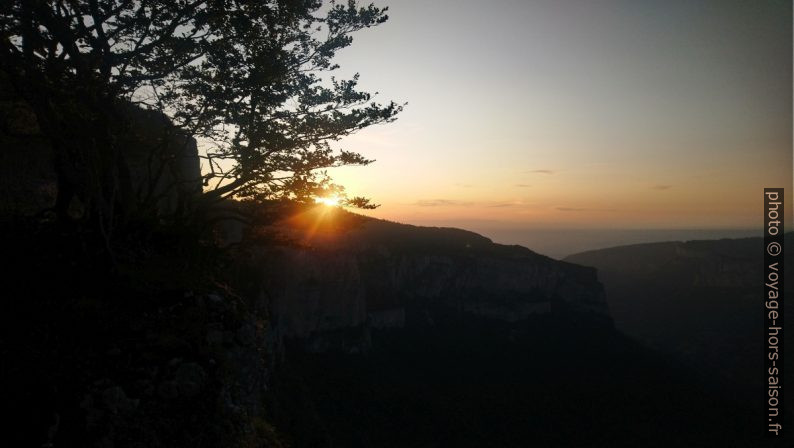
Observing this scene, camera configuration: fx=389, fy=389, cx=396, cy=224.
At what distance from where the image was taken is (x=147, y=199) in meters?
7.88

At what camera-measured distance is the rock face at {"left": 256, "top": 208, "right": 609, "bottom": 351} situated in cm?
5716

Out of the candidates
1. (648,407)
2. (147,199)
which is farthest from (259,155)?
(648,407)

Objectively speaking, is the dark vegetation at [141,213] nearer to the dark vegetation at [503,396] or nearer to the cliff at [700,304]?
the dark vegetation at [503,396]

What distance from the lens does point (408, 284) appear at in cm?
8319

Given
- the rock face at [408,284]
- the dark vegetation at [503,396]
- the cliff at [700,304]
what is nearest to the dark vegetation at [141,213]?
the dark vegetation at [503,396]

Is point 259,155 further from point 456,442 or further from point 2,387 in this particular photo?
point 456,442

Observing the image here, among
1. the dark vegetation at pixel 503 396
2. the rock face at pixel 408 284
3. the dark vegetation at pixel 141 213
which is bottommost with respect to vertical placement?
the dark vegetation at pixel 503 396

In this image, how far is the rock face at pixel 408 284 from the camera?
188 feet

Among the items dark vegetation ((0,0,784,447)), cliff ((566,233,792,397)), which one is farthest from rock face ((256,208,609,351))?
dark vegetation ((0,0,784,447))

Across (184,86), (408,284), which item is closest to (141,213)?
(184,86)

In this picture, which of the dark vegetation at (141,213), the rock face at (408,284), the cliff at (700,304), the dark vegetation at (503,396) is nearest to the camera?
the dark vegetation at (141,213)

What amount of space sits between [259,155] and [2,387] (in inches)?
225

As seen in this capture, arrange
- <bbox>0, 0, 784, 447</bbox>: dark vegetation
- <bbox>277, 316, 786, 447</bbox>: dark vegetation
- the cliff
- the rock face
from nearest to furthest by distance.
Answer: <bbox>0, 0, 784, 447</bbox>: dark vegetation, <bbox>277, 316, 786, 447</bbox>: dark vegetation, the rock face, the cliff

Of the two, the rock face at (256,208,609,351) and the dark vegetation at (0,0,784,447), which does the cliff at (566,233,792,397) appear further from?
the dark vegetation at (0,0,784,447)
